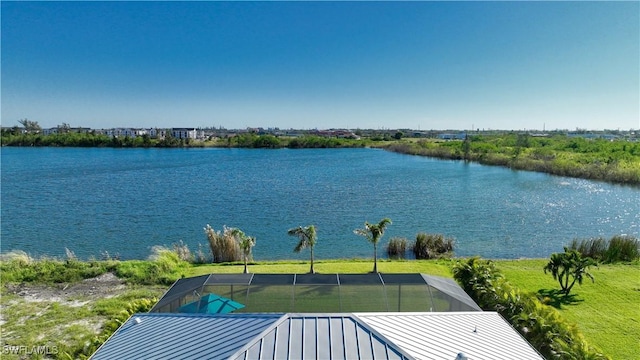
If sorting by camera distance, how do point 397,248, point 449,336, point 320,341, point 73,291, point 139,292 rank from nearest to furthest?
point 320,341 < point 449,336 < point 139,292 < point 73,291 < point 397,248

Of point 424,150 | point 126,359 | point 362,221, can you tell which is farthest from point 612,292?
point 424,150

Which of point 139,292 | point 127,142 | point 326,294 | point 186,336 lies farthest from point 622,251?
point 127,142

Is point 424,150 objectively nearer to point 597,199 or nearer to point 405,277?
point 597,199

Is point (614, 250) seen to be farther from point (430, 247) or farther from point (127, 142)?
point (127, 142)

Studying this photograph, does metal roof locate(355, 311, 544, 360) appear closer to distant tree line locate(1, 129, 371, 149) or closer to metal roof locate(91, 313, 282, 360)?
metal roof locate(91, 313, 282, 360)

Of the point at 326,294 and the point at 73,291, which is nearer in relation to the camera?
the point at 326,294

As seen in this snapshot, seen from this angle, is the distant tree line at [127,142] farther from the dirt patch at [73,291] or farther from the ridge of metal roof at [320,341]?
the ridge of metal roof at [320,341]

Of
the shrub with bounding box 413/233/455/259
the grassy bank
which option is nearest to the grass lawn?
the grassy bank
